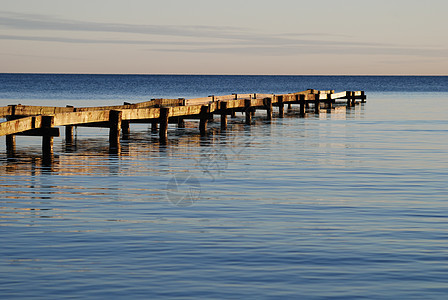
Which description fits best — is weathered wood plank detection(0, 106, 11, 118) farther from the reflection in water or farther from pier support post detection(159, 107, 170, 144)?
pier support post detection(159, 107, 170, 144)

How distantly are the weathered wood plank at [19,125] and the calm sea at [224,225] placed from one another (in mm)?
1092

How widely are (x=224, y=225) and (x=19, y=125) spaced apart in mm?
9970

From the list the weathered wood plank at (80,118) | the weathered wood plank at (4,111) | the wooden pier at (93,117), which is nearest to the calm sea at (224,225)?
the wooden pier at (93,117)

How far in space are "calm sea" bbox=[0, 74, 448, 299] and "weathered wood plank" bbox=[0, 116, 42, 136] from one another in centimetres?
109

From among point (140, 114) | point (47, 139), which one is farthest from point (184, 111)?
point (47, 139)

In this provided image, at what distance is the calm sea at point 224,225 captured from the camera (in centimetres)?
887

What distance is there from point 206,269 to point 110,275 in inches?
50.7

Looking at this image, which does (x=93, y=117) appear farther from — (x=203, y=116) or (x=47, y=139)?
(x=203, y=116)

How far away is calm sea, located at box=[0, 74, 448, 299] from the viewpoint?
887 centimetres

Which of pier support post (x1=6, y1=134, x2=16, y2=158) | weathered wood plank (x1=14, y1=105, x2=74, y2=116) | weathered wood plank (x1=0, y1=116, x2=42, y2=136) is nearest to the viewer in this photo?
weathered wood plank (x1=0, y1=116, x2=42, y2=136)

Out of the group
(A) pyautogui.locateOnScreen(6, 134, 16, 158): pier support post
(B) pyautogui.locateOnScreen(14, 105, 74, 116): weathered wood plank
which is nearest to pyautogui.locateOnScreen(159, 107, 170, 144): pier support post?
(B) pyautogui.locateOnScreen(14, 105, 74, 116): weathered wood plank

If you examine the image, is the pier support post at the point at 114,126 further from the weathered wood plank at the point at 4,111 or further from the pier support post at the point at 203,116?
the pier support post at the point at 203,116

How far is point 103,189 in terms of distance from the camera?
52.7 feet

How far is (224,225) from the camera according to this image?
12.2m
